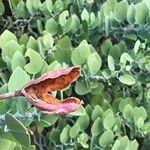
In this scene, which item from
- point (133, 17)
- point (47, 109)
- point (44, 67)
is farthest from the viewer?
point (133, 17)

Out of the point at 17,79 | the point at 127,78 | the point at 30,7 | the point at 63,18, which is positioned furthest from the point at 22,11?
the point at 17,79

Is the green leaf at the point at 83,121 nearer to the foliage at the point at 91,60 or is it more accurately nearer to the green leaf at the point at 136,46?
the foliage at the point at 91,60

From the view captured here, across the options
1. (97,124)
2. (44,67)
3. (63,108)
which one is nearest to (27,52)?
(44,67)

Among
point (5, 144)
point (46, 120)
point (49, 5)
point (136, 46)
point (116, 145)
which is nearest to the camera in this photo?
point (5, 144)

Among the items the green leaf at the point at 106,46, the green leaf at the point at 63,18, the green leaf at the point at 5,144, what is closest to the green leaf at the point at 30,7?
the green leaf at the point at 63,18

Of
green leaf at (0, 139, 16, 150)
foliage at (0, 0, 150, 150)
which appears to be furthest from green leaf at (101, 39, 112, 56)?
green leaf at (0, 139, 16, 150)

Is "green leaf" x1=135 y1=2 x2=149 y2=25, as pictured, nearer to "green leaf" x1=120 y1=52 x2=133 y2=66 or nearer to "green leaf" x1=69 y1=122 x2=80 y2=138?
"green leaf" x1=120 y1=52 x2=133 y2=66

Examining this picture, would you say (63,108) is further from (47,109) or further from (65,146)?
(65,146)

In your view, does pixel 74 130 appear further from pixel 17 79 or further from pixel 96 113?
pixel 17 79
